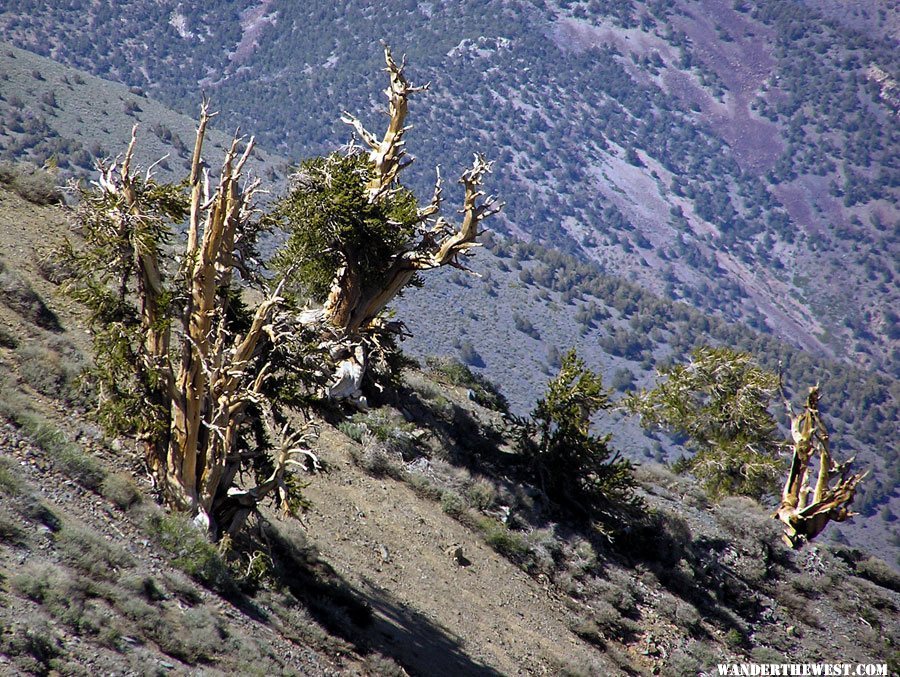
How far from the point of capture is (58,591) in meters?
9.31

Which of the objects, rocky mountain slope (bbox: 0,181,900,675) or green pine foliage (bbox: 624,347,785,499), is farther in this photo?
green pine foliage (bbox: 624,347,785,499)

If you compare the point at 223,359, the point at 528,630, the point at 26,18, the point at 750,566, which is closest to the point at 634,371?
the point at 750,566

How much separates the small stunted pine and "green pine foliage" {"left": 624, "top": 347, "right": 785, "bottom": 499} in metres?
8.80

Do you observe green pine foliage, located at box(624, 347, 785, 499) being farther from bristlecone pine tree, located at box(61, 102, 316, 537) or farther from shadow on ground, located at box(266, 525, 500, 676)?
bristlecone pine tree, located at box(61, 102, 316, 537)

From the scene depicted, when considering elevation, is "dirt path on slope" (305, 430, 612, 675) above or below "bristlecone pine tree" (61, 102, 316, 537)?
below

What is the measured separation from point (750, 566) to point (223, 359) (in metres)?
17.7

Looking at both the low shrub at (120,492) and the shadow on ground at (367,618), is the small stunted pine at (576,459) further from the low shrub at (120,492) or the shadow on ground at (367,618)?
the low shrub at (120,492)

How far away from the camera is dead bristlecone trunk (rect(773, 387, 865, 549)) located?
14312 millimetres

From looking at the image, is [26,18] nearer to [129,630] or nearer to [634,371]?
[634,371]

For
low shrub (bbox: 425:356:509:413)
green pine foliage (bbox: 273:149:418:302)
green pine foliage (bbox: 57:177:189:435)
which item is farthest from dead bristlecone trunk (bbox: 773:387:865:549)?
low shrub (bbox: 425:356:509:413)

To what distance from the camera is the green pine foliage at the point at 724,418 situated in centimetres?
3173

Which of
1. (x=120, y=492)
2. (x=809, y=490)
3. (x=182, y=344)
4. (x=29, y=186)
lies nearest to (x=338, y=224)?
(x=29, y=186)

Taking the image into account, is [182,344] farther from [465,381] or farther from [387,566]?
[465,381]

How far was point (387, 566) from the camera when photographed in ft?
59.0
